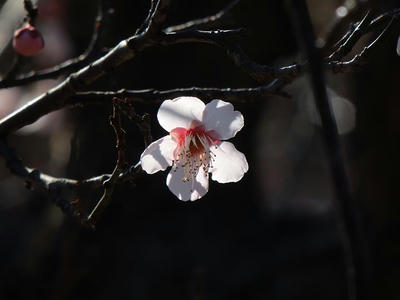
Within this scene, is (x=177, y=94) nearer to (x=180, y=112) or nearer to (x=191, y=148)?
(x=180, y=112)

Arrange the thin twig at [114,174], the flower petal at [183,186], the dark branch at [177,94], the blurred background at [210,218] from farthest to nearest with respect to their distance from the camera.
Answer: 1. the blurred background at [210,218]
2. the flower petal at [183,186]
3. the dark branch at [177,94]
4. the thin twig at [114,174]

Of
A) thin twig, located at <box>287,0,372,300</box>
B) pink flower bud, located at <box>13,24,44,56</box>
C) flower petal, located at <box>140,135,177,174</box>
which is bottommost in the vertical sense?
thin twig, located at <box>287,0,372,300</box>

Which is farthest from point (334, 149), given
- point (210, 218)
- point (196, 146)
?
point (210, 218)

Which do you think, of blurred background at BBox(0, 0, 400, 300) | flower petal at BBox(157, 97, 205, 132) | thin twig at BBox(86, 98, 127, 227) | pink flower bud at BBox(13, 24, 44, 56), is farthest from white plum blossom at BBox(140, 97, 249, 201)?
blurred background at BBox(0, 0, 400, 300)

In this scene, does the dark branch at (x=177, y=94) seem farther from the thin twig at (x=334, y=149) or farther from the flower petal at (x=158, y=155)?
the thin twig at (x=334, y=149)

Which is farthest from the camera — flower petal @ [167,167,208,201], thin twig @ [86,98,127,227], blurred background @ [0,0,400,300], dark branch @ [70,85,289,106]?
blurred background @ [0,0,400,300]

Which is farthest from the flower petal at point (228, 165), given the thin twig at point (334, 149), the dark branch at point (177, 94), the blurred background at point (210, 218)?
the blurred background at point (210, 218)

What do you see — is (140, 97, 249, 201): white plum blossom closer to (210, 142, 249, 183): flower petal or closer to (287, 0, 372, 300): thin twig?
(210, 142, 249, 183): flower petal
